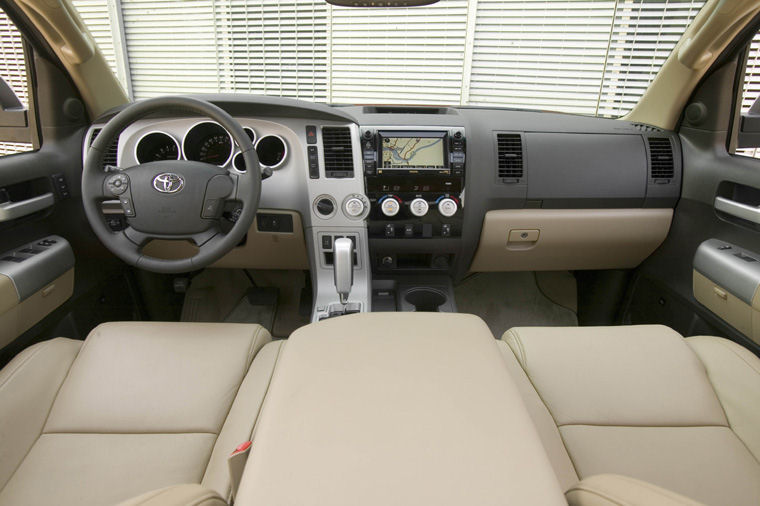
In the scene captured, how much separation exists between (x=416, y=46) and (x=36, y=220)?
14.8ft

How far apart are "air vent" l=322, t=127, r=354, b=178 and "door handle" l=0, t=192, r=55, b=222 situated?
44.3 inches

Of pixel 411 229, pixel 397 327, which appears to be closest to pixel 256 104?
pixel 411 229

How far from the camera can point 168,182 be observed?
153 centimetres

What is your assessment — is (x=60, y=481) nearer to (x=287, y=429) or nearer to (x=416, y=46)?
(x=287, y=429)

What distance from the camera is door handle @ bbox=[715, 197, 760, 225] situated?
1.64 meters

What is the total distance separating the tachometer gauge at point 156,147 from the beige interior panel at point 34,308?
0.57 m

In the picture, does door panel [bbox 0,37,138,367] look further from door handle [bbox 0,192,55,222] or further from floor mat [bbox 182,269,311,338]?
floor mat [bbox 182,269,311,338]

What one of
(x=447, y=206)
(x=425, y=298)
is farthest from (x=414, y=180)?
(x=425, y=298)

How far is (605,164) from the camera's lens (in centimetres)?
205

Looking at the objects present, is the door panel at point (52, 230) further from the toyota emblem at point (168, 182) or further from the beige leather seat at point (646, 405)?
the beige leather seat at point (646, 405)

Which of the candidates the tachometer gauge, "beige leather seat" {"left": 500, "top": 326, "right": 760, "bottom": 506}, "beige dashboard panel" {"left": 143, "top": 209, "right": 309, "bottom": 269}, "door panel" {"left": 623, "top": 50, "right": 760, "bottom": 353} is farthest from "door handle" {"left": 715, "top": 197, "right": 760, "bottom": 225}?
the tachometer gauge

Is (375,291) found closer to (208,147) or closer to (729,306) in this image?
(208,147)

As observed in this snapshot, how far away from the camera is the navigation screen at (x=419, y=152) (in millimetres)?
1983

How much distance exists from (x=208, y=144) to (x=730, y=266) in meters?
2.18
